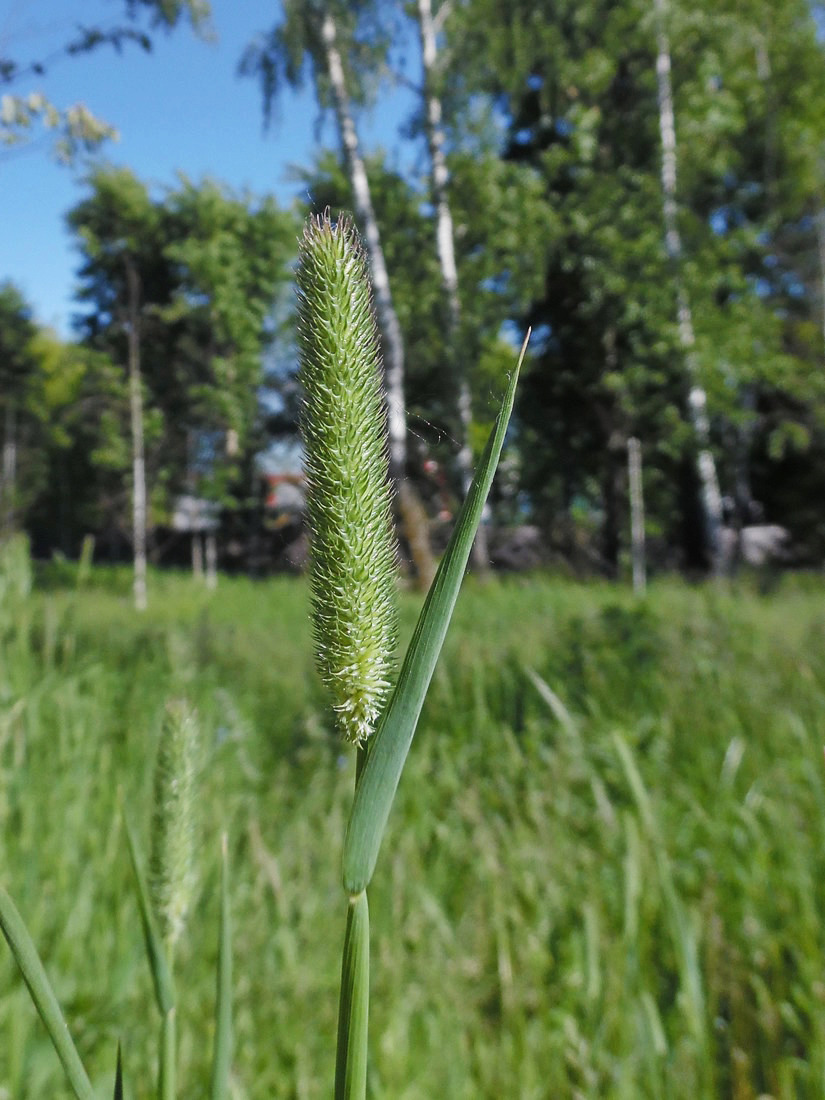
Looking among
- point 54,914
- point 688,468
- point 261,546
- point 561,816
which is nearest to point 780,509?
point 688,468

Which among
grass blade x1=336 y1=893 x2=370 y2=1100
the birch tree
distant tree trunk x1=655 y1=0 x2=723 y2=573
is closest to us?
grass blade x1=336 y1=893 x2=370 y2=1100

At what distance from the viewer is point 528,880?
6.04ft

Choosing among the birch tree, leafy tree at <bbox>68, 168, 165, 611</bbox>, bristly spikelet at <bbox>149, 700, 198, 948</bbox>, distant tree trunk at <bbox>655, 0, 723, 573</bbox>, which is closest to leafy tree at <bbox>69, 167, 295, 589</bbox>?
leafy tree at <bbox>68, 168, 165, 611</bbox>

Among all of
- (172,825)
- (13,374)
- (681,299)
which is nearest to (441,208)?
(681,299)

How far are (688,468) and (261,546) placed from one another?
984cm

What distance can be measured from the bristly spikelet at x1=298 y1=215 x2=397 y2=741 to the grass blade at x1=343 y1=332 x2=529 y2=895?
2 cm

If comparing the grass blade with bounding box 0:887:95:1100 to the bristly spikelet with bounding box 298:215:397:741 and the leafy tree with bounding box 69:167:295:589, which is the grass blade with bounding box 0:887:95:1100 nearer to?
the bristly spikelet with bounding box 298:215:397:741

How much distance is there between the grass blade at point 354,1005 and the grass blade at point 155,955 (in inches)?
5.7

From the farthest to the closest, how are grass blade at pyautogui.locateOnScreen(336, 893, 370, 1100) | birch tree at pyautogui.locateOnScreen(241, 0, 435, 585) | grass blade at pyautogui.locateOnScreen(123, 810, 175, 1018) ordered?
birch tree at pyautogui.locateOnScreen(241, 0, 435, 585)
grass blade at pyautogui.locateOnScreen(123, 810, 175, 1018)
grass blade at pyautogui.locateOnScreen(336, 893, 370, 1100)

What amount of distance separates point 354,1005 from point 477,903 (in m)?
1.66

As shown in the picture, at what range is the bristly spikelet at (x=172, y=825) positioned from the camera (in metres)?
0.48

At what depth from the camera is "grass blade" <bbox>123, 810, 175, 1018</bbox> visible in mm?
401

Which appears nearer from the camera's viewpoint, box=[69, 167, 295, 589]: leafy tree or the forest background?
the forest background

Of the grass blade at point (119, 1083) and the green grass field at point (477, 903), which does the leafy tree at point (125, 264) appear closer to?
the green grass field at point (477, 903)
